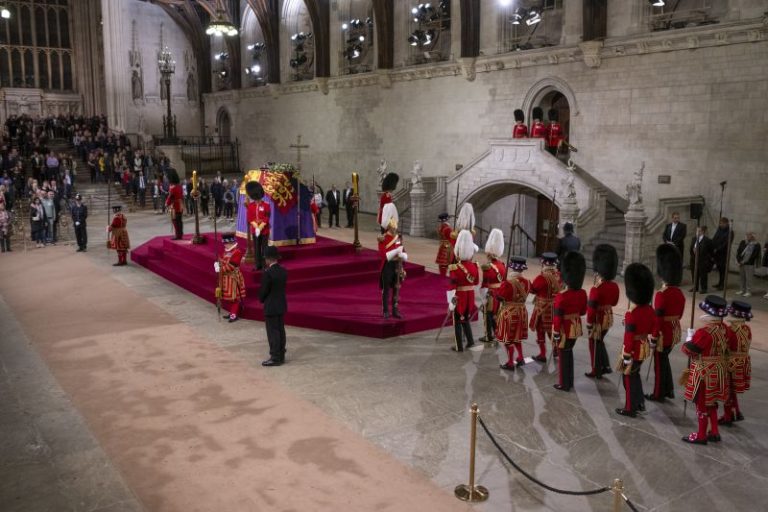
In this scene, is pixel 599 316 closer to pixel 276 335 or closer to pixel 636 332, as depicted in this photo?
pixel 636 332

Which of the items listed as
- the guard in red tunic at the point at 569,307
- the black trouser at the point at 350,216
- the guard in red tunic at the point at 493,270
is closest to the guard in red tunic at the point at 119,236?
the black trouser at the point at 350,216

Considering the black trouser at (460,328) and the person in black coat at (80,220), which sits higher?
the person in black coat at (80,220)

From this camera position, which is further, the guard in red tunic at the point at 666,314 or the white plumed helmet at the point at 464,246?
the white plumed helmet at the point at 464,246

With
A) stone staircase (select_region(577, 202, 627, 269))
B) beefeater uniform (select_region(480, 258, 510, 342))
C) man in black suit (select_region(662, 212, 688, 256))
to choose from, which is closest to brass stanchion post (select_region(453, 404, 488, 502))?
beefeater uniform (select_region(480, 258, 510, 342))

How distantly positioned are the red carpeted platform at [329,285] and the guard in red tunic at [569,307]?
289 cm

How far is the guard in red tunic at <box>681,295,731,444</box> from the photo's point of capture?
6188mm

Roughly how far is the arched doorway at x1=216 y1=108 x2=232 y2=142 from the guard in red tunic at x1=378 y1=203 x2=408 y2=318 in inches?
1114

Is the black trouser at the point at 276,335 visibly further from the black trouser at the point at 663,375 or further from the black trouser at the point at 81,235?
the black trouser at the point at 81,235

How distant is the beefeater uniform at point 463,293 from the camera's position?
8.76 m

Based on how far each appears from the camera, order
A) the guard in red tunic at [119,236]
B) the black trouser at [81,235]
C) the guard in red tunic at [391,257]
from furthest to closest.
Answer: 1. the black trouser at [81,235]
2. the guard in red tunic at [119,236]
3. the guard in red tunic at [391,257]

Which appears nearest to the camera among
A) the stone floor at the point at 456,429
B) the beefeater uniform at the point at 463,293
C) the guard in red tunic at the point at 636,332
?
the stone floor at the point at 456,429

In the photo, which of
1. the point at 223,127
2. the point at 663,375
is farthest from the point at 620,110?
the point at 223,127

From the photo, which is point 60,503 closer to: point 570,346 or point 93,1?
point 570,346

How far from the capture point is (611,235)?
15.9m
